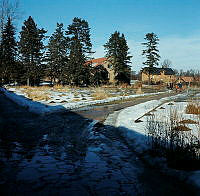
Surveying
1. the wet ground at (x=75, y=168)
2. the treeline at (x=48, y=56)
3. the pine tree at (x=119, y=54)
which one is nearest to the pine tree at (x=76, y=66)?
the treeline at (x=48, y=56)

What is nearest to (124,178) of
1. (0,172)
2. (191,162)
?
(191,162)

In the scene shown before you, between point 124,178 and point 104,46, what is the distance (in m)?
48.3

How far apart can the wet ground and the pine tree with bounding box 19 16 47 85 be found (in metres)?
34.7

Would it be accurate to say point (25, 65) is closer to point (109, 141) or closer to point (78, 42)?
point (78, 42)

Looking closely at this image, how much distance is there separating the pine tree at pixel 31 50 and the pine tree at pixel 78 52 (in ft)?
17.9

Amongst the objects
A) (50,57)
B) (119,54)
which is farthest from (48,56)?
(119,54)

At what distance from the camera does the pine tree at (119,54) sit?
48.8m

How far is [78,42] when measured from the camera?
4231cm

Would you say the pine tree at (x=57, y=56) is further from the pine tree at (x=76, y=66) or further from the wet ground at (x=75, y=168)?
the wet ground at (x=75, y=168)

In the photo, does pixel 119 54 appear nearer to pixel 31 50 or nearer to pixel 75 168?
pixel 31 50

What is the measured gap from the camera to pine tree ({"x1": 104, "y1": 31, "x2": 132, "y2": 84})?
48.8m

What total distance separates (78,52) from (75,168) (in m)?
38.7

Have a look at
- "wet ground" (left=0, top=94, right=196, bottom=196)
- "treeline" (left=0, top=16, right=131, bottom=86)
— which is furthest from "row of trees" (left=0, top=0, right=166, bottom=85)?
"wet ground" (left=0, top=94, right=196, bottom=196)

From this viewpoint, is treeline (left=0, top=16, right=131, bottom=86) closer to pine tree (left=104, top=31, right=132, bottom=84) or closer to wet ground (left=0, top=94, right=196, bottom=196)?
pine tree (left=104, top=31, right=132, bottom=84)
